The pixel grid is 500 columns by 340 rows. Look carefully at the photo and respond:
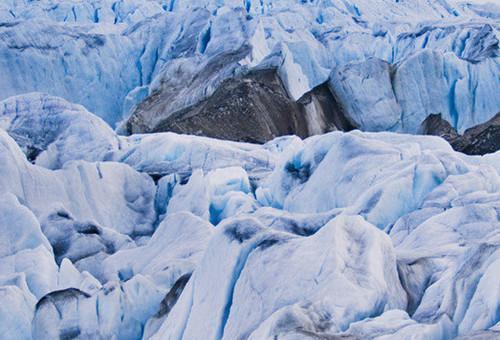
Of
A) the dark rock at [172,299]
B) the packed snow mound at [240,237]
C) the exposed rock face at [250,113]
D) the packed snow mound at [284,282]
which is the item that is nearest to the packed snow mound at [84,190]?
the packed snow mound at [240,237]

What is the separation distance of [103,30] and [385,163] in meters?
29.4

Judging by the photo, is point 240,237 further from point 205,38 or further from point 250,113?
point 205,38

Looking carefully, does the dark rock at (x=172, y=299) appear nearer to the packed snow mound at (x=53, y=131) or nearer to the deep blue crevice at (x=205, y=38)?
the packed snow mound at (x=53, y=131)

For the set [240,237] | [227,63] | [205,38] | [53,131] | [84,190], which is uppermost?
[240,237]

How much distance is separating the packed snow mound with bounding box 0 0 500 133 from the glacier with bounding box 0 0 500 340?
90 mm

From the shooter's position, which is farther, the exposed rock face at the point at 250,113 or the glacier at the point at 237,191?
the exposed rock face at the point at 250,113

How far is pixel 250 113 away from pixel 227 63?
4316 mm

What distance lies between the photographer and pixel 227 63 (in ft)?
87.5

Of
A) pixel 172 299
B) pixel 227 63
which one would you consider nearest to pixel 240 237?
pixel 172 299

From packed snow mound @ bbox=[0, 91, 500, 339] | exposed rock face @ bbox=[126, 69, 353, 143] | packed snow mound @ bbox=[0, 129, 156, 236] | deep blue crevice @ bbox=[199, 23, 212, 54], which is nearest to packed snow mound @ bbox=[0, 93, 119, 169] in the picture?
packed snow mound @ bbox=[0, 91, 500, 339]

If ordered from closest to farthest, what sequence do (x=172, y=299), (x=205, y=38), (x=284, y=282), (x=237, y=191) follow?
(x=284, y=282)
(x=172, y=299)
(x=237, y=191)
(x=205, y=38)

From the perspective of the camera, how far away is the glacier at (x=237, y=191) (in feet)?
18.6

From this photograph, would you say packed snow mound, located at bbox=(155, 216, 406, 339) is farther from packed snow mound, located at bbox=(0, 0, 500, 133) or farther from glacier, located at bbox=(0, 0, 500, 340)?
packed snow mound, located at bbox=(0, 0, 500, 133)

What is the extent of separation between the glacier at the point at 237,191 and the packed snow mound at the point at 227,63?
0.09m
